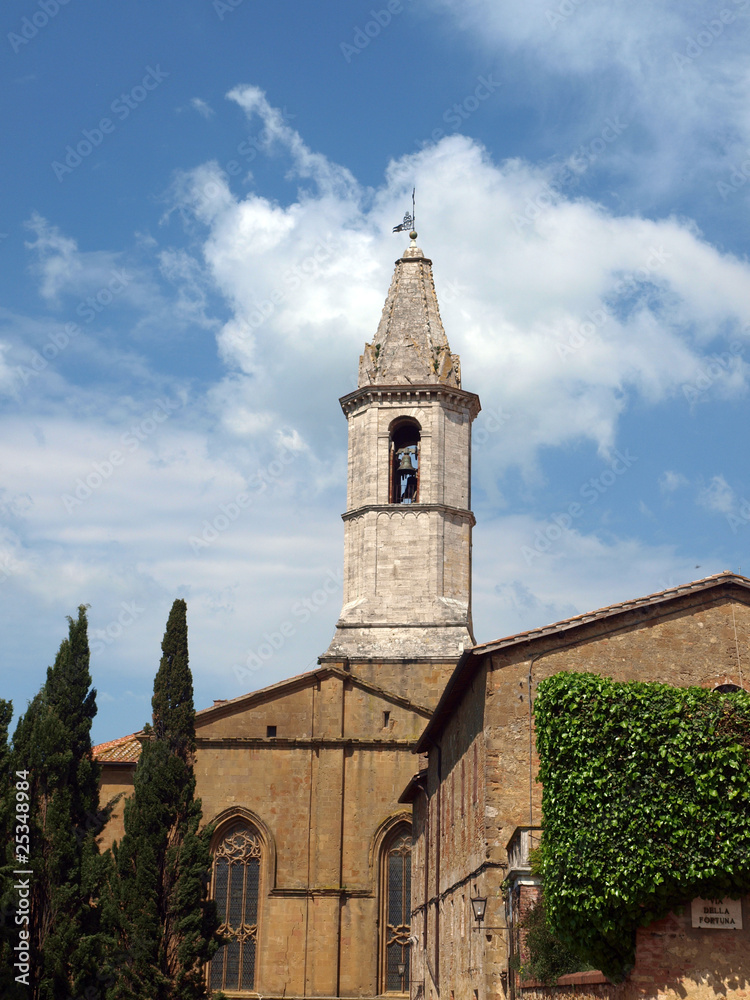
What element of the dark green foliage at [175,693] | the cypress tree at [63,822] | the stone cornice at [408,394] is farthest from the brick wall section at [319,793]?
the cypress tree at [63,822]

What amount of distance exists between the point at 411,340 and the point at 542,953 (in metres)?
29.6

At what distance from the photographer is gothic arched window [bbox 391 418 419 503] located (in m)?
45.2

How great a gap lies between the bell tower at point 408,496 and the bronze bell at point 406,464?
0.12ft

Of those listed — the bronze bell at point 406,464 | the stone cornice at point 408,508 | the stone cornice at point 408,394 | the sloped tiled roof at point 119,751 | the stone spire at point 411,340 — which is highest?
the stone spire at point 411,340

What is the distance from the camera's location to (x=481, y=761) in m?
23.1

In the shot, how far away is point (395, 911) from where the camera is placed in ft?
129

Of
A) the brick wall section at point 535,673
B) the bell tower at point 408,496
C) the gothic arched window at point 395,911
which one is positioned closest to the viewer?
the brick wall section at point 535,673

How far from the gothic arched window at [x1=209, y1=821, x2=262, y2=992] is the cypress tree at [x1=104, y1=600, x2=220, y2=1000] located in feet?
24.0

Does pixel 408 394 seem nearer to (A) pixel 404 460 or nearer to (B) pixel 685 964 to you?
(A) pixel 404 460

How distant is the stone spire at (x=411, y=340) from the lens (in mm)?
45781

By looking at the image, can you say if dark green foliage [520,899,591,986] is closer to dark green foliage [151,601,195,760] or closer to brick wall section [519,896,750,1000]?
brick wall section [519,896,750,1000]

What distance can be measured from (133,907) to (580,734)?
1561 centimetres

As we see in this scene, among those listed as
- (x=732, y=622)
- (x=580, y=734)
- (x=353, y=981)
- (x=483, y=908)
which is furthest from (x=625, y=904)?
(x=353, y=981)

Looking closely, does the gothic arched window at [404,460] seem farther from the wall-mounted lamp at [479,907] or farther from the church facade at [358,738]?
the wall-mounted lamp at [479,907]
